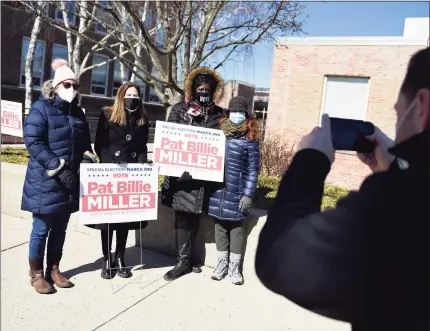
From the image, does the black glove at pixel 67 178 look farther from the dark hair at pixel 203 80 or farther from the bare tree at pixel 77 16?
the bare tree at pixel 77 16

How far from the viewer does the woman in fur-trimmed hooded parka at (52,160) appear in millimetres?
3910

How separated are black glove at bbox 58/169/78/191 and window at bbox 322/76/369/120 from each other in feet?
35.3

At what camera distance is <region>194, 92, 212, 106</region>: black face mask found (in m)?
4.66

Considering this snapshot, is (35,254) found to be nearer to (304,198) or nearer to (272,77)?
(304,198)

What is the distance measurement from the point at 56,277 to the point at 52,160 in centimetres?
121

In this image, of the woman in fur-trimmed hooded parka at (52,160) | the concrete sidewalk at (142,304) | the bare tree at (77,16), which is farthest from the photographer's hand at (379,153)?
the bare tree at (77,16)

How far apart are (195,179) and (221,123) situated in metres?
0.66

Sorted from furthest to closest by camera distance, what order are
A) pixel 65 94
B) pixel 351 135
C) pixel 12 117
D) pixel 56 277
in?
1. pixel 12 117
2. pixel 56 277
3. pixel 65 94
4. pixel 351 135

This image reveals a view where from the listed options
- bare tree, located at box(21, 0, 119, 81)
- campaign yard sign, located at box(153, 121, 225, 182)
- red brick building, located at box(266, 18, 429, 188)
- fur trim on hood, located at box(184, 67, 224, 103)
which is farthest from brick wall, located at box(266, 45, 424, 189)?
campaign yard sign, located at box(153, 121, 225, 182)

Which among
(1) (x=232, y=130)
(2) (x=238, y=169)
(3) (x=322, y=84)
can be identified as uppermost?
(3) (x=322, y=84)

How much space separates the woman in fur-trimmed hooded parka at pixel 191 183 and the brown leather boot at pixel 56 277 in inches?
39.5

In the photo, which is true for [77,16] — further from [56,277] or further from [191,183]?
[56,277]

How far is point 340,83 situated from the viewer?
13891 mm

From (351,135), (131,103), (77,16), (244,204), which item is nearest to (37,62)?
(77,16)
